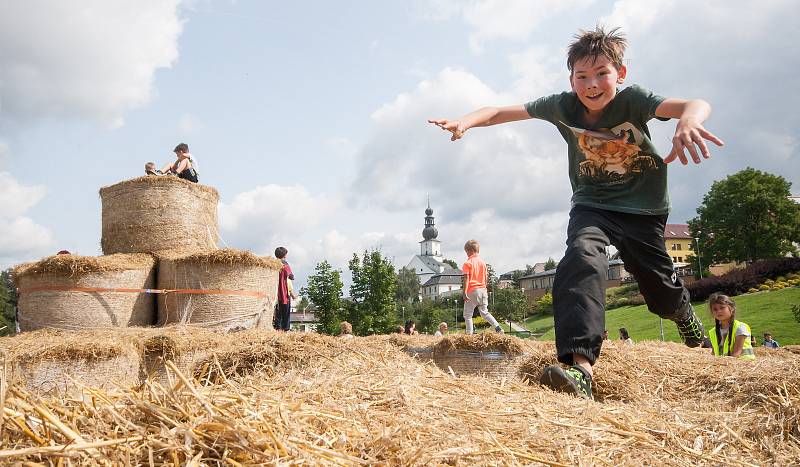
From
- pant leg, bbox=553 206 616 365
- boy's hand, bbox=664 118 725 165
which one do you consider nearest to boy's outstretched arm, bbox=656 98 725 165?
boy's hand, bbox=664 118 725 165

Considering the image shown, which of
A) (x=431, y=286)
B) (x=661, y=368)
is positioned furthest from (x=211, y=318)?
(x=431, y=286)

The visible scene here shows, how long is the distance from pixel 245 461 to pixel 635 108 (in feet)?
11.1

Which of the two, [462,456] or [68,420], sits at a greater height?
[68,420]

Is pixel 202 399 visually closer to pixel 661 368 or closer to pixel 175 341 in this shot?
pixel 661 368

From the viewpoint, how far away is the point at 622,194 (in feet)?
13.2

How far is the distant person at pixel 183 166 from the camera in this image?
10602mm

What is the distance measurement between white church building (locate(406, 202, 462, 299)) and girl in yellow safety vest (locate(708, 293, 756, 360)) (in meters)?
151

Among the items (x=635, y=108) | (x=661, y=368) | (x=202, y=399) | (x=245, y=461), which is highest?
(x=635, y=108)

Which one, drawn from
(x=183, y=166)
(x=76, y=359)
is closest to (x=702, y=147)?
(x=76, y=359)

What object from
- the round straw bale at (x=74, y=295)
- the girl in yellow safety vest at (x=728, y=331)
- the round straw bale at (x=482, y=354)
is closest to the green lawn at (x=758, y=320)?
the girl in yellow safety vest at (x=728, y=331)

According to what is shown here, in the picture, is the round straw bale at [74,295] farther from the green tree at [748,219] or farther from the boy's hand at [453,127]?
the green tree at [748,219]

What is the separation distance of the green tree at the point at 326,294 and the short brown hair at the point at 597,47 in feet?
130

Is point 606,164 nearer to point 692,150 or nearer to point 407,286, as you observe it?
point 692,150

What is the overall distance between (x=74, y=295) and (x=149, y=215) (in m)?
1.69
